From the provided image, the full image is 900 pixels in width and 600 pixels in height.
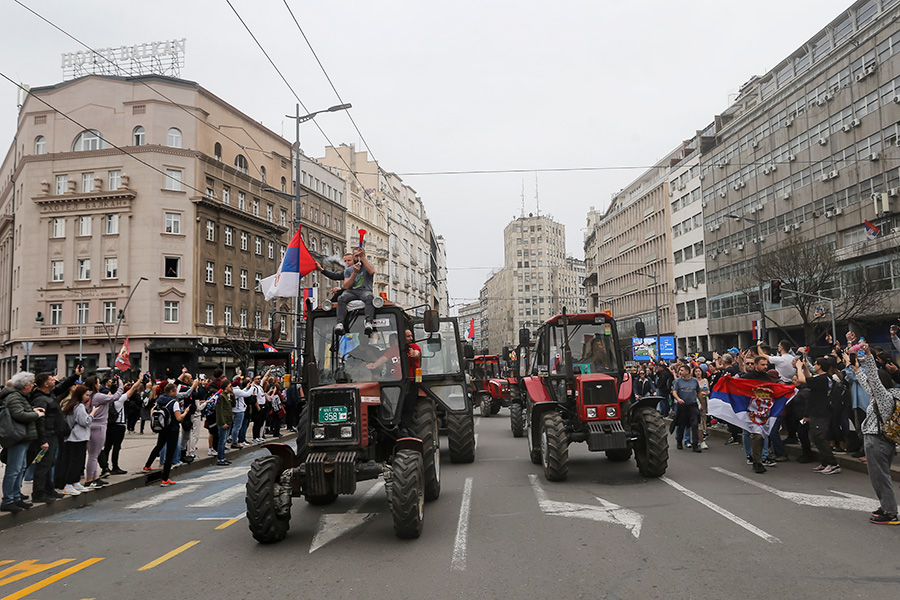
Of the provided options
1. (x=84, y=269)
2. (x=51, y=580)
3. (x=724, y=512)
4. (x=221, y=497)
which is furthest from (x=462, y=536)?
(x=84, y=269)

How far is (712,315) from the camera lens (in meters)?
58.7

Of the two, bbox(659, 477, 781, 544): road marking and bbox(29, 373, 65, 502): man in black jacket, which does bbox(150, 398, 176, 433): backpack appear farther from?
bbox(659, 477, 781, 544): road marking

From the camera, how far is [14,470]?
29.8 feet

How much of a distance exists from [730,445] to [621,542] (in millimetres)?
9834

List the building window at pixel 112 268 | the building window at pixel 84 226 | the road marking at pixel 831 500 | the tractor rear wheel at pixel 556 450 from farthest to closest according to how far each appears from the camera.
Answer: the building window at pixel 84 226 < the building window at pixel 112 268 < the tractor rear wheel at pixel 556 450 < the road marking at pixel 831 500

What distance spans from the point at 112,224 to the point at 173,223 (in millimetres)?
3728

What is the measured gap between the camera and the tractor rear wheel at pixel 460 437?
13.3 meters

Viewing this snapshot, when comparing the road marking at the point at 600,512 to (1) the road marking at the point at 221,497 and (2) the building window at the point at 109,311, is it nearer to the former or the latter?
(1) the road marking at the point at 221,497

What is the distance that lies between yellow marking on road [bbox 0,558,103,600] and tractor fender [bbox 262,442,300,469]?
1968 mm

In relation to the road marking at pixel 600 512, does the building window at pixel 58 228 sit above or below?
above

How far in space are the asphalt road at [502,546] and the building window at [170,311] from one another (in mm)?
34321

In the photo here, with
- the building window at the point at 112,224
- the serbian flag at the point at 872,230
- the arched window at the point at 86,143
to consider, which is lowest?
the serbian flag at the point at 872,230

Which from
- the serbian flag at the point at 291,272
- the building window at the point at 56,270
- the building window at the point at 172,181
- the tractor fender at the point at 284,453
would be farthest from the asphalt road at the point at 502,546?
the building window at the point at 56,270

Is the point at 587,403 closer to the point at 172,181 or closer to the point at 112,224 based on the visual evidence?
the point at 172,181
